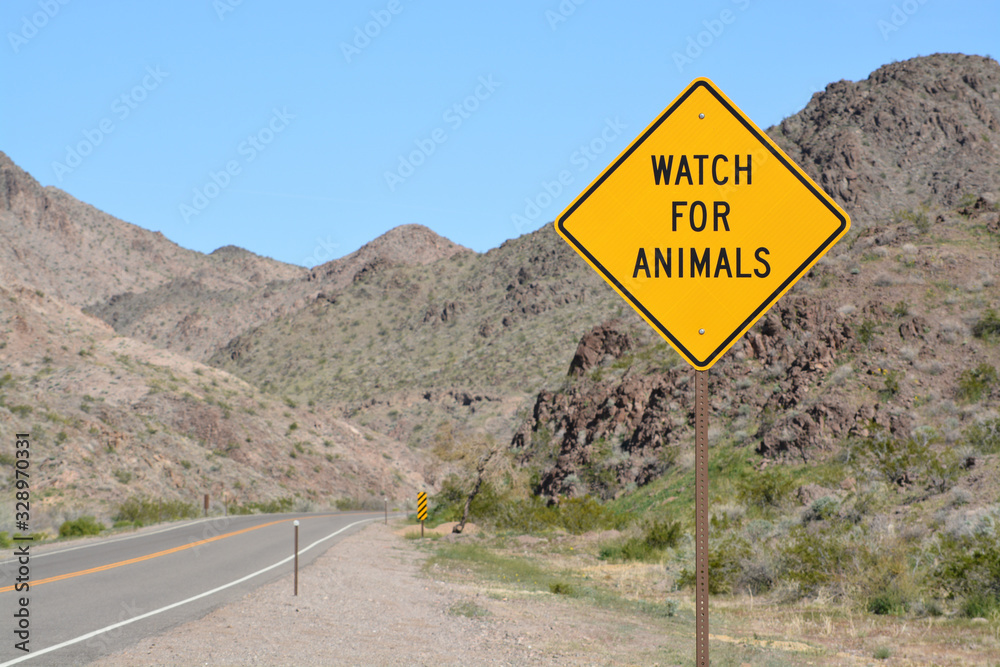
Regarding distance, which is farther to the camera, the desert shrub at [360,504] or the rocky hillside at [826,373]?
the desert shrub at [360,504]

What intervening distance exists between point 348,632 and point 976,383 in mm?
20382

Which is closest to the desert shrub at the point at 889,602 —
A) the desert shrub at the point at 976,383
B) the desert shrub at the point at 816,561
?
the desert shrub at the point at 816,561

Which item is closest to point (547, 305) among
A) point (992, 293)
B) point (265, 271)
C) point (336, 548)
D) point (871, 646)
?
point (992, 293)

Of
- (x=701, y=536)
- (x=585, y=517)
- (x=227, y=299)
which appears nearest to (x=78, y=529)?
(x=585, y=517)

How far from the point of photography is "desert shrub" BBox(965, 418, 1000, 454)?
17984 mm

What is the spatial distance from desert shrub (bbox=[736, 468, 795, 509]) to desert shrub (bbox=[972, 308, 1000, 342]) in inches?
346

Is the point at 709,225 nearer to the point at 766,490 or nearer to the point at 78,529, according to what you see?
the point at 766,490

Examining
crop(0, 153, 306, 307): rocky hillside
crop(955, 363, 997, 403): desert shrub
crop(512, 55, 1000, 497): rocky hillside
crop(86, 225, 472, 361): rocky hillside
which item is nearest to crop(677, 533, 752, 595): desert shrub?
crop(512, 55, 1000, 497): rocky hillside

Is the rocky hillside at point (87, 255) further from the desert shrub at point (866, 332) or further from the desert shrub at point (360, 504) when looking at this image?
the desert shrub at point (866, 332)

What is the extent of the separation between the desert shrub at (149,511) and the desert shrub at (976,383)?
28.1 meters

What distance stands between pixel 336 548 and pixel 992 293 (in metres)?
24.1

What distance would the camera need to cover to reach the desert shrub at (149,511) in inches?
1169

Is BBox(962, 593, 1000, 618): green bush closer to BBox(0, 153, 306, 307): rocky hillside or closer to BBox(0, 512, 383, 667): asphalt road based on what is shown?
BBox(0, 512, 383, 667): asphalt road

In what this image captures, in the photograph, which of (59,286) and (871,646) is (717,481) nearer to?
(871,646)
